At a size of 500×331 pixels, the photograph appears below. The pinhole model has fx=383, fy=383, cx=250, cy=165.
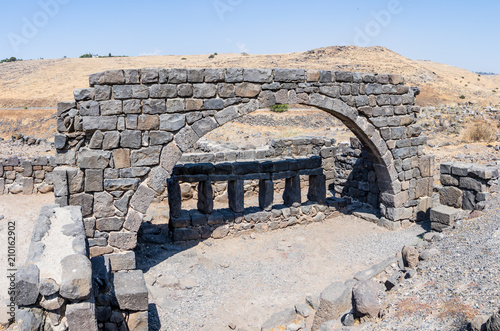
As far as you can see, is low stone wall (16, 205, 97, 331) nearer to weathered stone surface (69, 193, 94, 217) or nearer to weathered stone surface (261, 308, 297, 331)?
weathered stone surface (69, 193, 94, 217)

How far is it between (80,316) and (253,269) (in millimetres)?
5093

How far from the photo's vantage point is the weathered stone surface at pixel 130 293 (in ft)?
16.2

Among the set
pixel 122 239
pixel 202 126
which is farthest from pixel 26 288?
pixel 202 126

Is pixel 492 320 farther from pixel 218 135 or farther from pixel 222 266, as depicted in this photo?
pixel 218 135

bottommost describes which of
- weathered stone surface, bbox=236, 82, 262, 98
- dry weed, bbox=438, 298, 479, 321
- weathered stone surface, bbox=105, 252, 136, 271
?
weathered stone surface, bbox=105, 252, 136, 271

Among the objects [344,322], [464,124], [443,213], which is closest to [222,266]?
[344,322]

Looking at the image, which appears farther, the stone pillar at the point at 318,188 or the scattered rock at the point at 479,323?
the stone pillar at the point at 318,188

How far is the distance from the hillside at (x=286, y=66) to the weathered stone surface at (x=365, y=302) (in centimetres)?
3425

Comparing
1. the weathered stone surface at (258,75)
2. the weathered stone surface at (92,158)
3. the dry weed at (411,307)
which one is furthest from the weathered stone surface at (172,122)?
the dry weed at (411,307)

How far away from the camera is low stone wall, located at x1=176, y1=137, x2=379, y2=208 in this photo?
477 inches

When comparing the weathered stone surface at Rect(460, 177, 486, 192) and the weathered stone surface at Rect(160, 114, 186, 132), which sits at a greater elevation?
the weathered stone surface at Rect(160, 114, 186, 132)

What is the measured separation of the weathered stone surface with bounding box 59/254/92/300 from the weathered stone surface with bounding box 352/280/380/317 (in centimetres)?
343

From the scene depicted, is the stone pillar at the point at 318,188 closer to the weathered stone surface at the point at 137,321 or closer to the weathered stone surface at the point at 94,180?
the weathered stone surface at the point at 94,180

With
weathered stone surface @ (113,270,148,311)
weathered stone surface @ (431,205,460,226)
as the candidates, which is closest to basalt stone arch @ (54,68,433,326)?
weathered stone surface @ (113,270,148,311)
